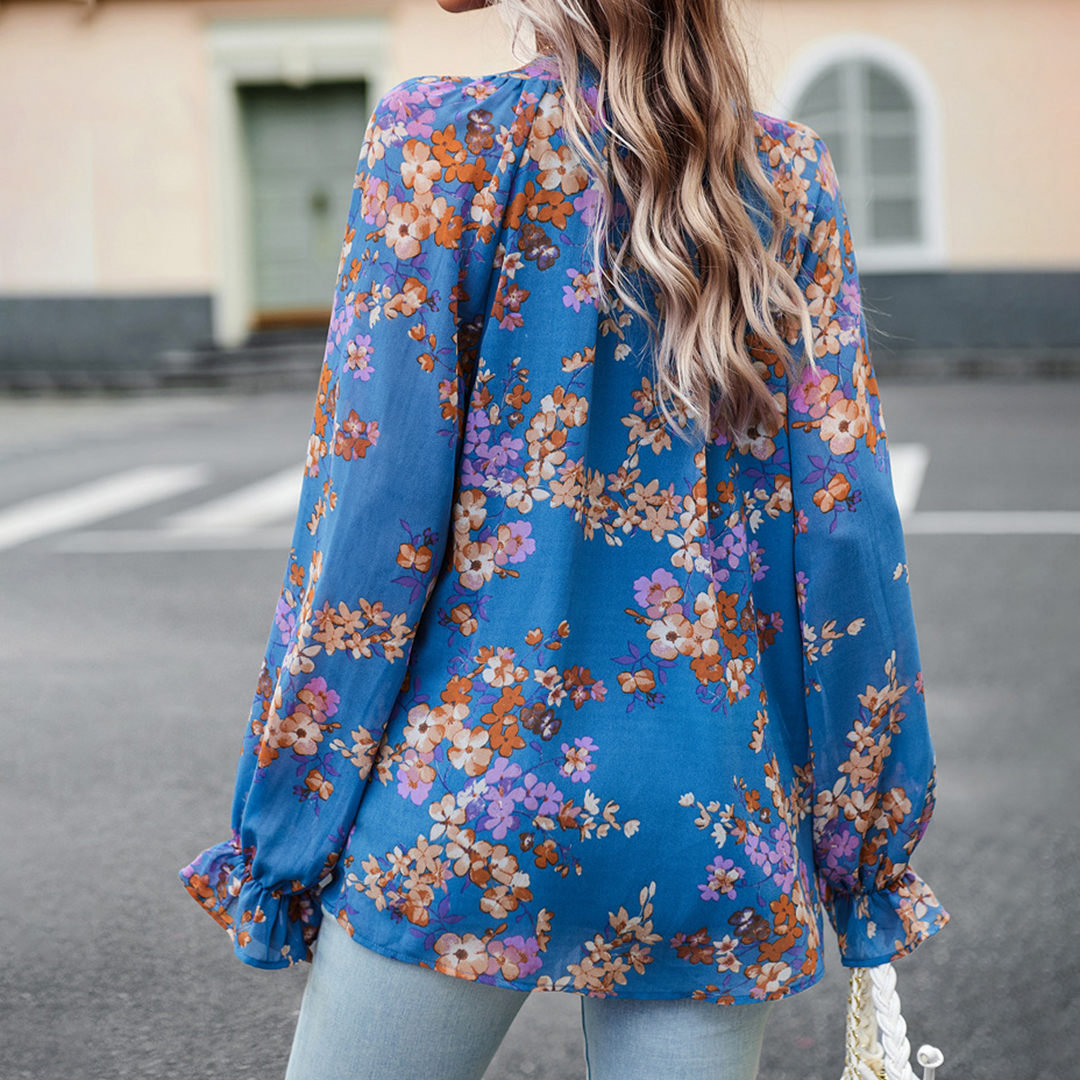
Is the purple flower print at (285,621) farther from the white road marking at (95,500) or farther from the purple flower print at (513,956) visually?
the white road marking at (95,500)

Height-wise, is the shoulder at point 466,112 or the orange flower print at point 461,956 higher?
the shoulder at point 466,112

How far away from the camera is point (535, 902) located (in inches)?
45.9

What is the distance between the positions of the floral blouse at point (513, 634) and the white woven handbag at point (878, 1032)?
0.19 meters

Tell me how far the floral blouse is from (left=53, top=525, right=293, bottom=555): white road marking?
6205 millimetres

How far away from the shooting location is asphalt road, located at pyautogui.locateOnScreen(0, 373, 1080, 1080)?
2.67m

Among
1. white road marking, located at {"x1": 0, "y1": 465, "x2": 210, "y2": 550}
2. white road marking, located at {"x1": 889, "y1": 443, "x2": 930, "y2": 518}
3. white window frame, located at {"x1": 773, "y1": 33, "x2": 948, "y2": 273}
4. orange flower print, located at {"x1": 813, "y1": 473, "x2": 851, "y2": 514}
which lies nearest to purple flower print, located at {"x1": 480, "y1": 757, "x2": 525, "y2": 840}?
orange flower print, located at {"x1": 813, "y1": 473, "x2": 851, "y2": 514}

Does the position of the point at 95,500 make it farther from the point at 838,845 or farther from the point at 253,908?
the point at 838,845

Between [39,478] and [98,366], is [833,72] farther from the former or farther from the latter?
[39,478]

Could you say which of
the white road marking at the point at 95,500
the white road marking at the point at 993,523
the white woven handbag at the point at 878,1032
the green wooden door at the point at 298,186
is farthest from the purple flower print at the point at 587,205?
the green wooden door at the point at 298,186

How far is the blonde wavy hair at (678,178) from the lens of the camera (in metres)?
1.17

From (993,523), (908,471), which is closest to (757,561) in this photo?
(993,523)

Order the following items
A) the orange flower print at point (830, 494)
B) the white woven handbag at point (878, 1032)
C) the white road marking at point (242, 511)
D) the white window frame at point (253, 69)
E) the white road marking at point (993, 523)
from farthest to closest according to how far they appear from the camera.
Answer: the white window frame at point (253, 69) < the white road marking at point (242, 511) < the white road marking at point (993, 523) < the white woven handbag at point (878, 1032) < the orange flower print at point (830, 494)

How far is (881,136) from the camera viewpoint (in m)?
17.1

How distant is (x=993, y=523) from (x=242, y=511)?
4111 millimetres
